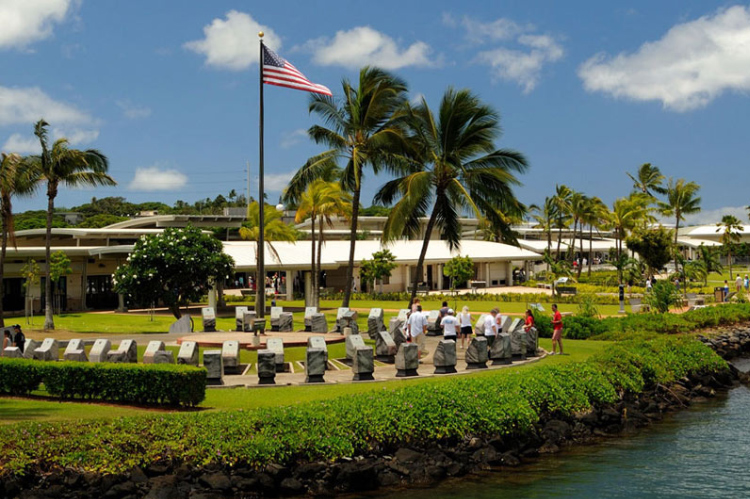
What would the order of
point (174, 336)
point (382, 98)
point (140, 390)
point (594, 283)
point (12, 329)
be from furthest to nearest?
1. point (594, 283)
2. point (382, 98)
3. point (174, 336)
4. point (12, 329)
5. point (140, 390)

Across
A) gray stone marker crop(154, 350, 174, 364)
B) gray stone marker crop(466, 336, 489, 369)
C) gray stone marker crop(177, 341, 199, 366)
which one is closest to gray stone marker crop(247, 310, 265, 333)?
gray stone marker crop(177, 341, 199, 366)

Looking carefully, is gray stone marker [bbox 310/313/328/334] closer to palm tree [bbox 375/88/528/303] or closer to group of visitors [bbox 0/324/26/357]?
palm tree [bbox 375/88/528/303]

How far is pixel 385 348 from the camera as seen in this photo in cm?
2161

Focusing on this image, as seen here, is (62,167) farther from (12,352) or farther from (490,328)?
(490,328)

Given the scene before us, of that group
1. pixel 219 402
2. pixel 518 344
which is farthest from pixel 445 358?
pixel 219 402

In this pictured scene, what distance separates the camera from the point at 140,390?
15055mm

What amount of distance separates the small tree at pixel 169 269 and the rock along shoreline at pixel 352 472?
69.0 ft

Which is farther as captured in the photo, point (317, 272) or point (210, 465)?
point (317, 272)

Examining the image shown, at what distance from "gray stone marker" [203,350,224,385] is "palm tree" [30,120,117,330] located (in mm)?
16563

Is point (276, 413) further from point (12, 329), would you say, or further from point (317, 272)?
point (317, 272)

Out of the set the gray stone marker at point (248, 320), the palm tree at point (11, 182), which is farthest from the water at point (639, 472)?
the palm tree at point (11, 182)

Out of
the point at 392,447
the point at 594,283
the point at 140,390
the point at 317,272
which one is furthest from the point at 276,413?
the point at 594,283

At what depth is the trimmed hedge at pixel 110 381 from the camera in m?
14.8

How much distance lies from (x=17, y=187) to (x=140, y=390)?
19.2 metres
